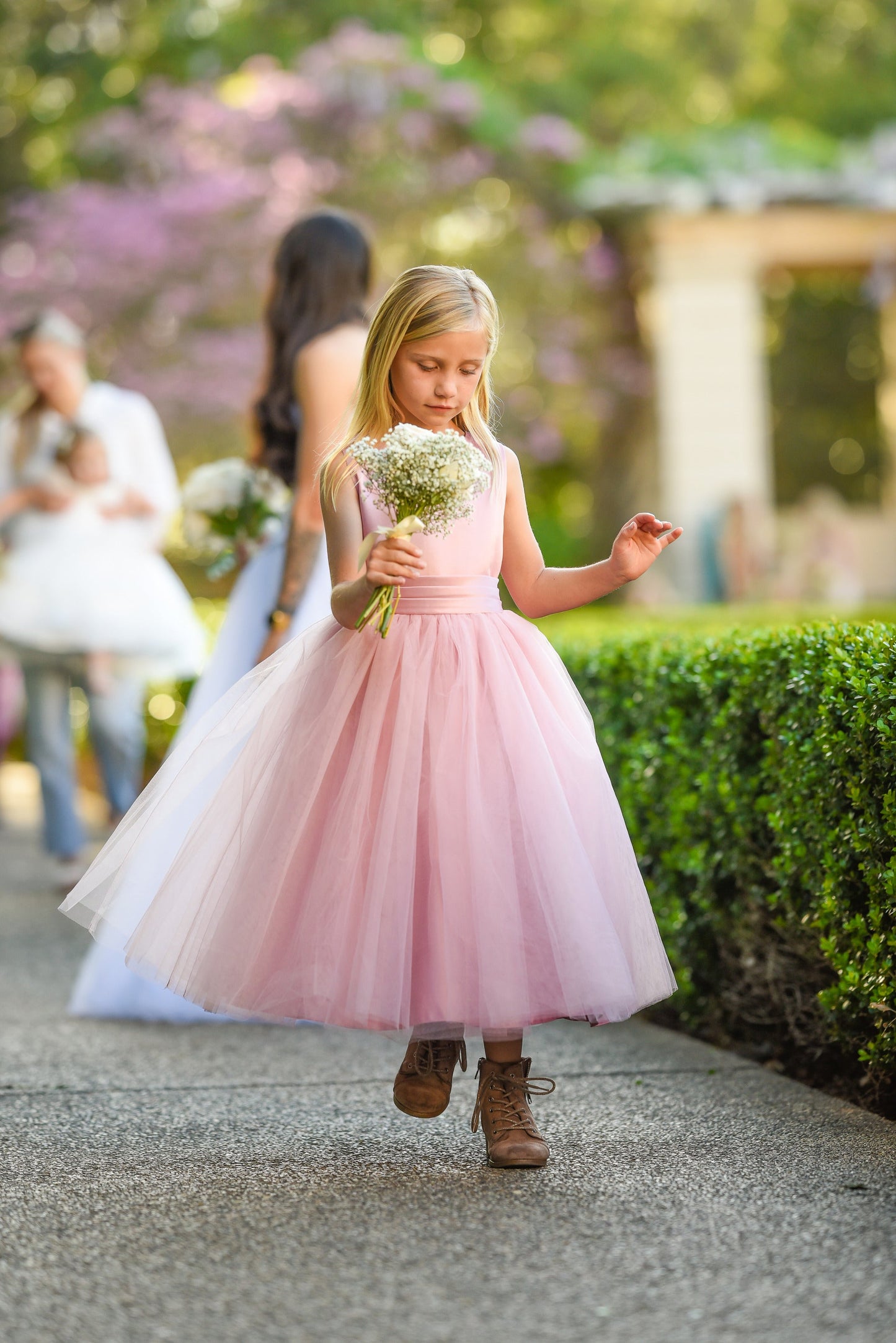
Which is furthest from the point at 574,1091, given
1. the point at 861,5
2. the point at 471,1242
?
the point at 861,5

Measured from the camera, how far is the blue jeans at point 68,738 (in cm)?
687

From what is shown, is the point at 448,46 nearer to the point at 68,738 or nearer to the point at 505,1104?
the point at 68,738

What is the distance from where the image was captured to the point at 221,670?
4793 millimetres

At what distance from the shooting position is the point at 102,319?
52.3 feet

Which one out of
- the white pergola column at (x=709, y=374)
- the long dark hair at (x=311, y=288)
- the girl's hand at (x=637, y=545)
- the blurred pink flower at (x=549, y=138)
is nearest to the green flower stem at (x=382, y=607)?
the girl's hand at (x=637, y=545)

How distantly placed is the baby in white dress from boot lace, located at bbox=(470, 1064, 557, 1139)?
13.1 feet

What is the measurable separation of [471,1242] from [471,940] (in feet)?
1.78

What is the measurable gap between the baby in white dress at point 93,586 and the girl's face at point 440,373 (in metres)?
3.73

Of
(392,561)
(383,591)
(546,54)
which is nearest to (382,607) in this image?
(383,591)

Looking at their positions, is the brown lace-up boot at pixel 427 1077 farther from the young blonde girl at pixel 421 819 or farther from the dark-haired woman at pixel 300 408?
the dark-haired woman at pixel 300 408

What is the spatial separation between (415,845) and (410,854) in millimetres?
22

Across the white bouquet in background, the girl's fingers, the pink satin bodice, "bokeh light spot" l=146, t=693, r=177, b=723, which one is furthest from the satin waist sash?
"bokeh light spot" l=146, t=693, r=177, b=723

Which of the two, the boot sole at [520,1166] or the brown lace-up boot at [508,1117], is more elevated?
the brown lace-up boot at [508,1117]

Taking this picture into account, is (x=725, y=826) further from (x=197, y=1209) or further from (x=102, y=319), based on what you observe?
(x=102, y=319)
